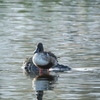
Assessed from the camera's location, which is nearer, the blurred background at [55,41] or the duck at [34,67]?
the blurred background at [55,41]

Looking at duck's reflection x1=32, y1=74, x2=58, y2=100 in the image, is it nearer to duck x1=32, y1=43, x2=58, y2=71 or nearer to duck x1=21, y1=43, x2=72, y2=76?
duck x1=32, y1=43, x2=58, y2=71

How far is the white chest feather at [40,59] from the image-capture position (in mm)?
14961

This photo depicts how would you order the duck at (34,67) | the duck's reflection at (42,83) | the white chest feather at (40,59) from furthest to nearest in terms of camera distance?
1. the duck at (34,67)
2. the white chest feather at (40,59)
3. the duck's reflection at (42,83)

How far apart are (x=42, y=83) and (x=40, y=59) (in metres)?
1.45

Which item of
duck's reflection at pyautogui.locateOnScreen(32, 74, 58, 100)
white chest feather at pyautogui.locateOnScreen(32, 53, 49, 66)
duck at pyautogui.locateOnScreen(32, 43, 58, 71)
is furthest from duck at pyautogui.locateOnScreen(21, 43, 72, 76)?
duck's reflection at pyautogui.locateOnScreen(32, 74, 58, 100)

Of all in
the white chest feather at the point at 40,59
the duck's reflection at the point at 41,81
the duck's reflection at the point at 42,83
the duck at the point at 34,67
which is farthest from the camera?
the duck at the point at 34,67

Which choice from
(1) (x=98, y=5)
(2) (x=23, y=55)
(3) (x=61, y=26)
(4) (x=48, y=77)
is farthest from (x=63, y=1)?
(4) (x=48, y=77)

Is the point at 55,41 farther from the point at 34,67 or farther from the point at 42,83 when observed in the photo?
the point at 42,83

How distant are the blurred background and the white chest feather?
20.1 inches

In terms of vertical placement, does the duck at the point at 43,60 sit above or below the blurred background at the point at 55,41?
above

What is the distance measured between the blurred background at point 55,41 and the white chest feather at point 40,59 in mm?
510

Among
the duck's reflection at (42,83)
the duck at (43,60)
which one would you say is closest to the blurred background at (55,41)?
the duck's reflection at (42,83)

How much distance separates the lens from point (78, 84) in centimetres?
1322

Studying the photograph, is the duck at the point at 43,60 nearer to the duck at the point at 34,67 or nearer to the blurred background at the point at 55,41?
the duck at the point at 34,67
